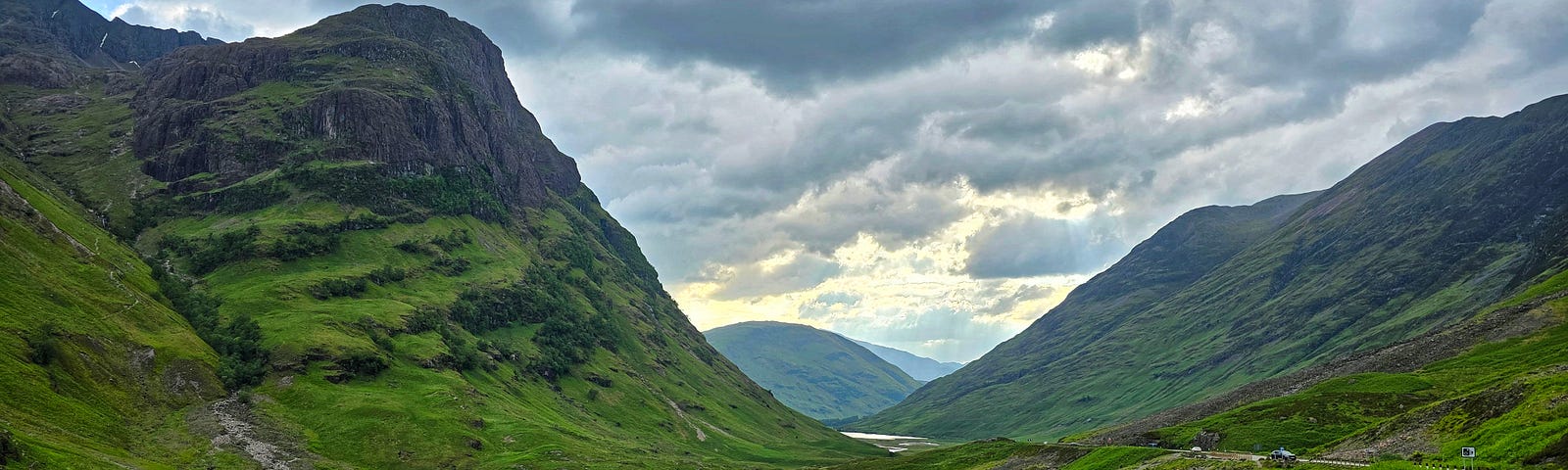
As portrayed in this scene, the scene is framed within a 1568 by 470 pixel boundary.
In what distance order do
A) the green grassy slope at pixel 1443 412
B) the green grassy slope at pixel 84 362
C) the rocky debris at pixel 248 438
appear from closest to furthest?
the green grassy slope at pixel 1443 412, the green grassy slope at pixel 84 362, the rocky debris at pixel 248 438

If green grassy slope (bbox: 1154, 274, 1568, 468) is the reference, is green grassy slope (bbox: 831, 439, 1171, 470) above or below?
below

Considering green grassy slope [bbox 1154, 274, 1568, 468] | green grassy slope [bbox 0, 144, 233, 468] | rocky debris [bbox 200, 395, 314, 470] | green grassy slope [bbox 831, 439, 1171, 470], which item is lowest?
green grassy slope [bbox 831, 439, 1171, 470]

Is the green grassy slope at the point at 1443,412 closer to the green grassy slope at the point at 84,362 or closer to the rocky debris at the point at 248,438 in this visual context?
the green grassy slope at the point at 84,362

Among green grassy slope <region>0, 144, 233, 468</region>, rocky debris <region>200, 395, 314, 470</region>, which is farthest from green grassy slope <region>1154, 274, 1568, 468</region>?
rocky debris <region>200, 395, 314, 470</region>

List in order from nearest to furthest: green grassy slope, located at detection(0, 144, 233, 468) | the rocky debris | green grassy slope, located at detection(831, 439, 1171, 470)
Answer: green grassy slope, located at detection(831, 439, 1171, 470), green grassy slope, located at detection(0, 144, 233, 468), the rocky debris

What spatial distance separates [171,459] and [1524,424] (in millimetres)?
175944

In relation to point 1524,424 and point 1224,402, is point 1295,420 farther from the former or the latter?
point 1524,424

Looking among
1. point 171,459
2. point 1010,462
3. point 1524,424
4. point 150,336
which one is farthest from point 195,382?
point 1524,424

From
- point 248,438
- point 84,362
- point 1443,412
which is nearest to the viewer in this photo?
point 1443,412

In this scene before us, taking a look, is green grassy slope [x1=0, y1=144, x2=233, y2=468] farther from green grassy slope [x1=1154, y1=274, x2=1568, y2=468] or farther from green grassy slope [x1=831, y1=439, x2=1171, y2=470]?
green grassy slope [x1=1154, y1=274, x2=1568, y2=468]

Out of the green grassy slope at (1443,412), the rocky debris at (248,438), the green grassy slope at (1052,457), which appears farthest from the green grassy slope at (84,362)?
the green grassy slope at (1443,412)

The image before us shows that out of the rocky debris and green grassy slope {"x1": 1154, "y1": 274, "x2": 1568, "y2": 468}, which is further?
the rocky debris

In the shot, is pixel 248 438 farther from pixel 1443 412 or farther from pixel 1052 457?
pixel 1443 412

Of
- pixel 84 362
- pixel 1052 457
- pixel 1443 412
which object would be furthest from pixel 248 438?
pixel 1443 412
